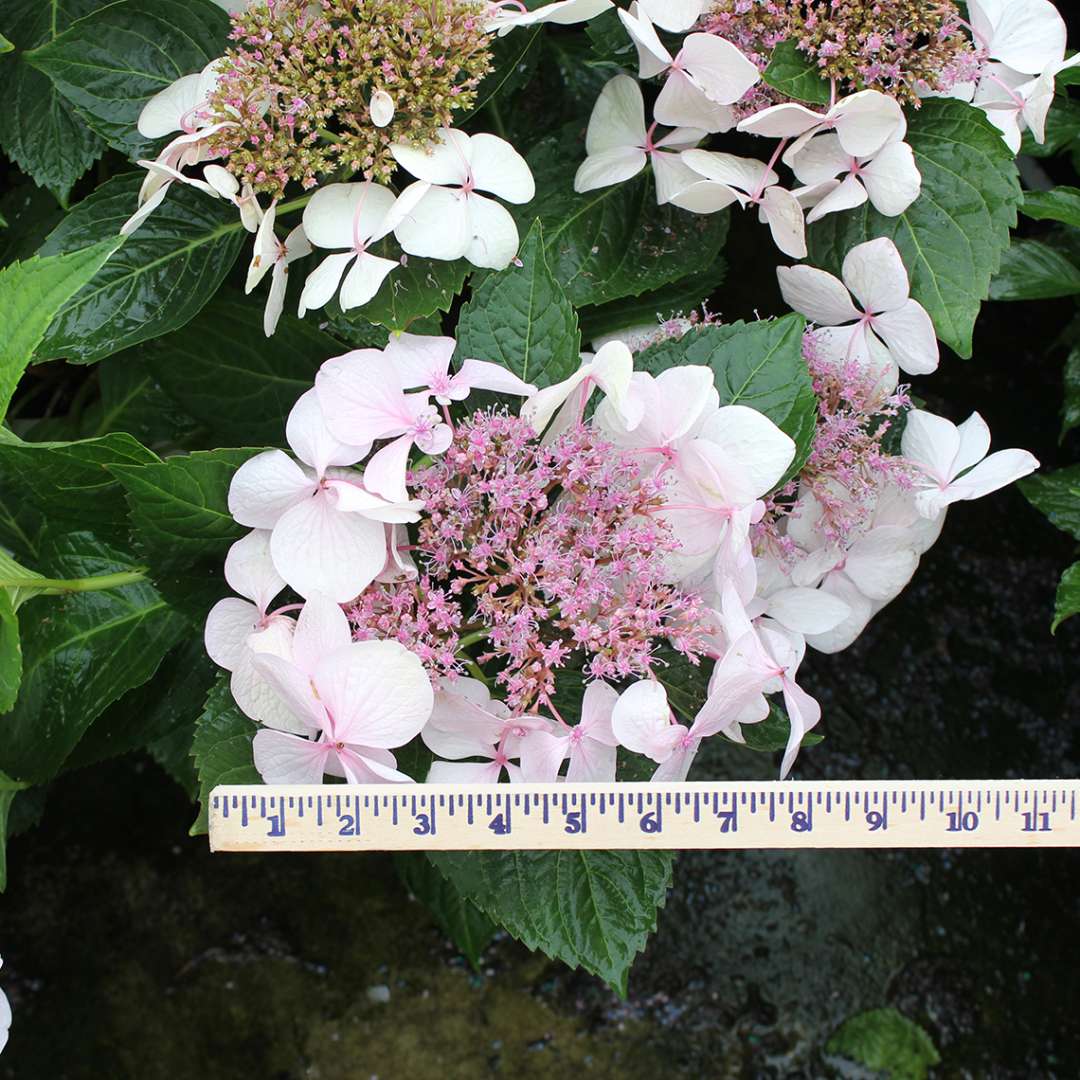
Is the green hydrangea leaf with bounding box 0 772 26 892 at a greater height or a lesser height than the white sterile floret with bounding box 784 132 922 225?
lesser

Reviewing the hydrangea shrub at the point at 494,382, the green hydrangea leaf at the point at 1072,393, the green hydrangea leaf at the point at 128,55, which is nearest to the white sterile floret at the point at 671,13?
the hydrangea shrub at the point at 494,382

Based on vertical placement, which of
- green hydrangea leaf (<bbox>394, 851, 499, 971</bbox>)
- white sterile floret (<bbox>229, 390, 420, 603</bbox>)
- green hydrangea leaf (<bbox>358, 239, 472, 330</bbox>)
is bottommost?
green hydrangea leaf (<bbox>394, 851, 499, 971</bbox>)

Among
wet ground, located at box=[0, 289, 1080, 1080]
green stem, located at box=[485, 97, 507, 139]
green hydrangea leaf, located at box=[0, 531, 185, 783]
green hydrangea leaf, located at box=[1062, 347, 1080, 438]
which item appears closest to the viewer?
green hydrangea leaf, located at box=[0, 531, 185, 783]

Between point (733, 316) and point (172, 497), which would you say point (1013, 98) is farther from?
point (172, 497)

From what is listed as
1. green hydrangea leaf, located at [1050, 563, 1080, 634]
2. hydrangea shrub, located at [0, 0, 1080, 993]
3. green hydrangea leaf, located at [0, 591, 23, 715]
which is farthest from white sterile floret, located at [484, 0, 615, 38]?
green hydrangea leaf, located at [1050, 563, 1080, 634]

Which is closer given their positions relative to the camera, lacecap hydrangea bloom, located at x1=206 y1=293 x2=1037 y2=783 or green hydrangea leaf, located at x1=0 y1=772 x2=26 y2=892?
lacecap hydrangea bloom, located at x1=206 y1=293 x2=1037 y2=783

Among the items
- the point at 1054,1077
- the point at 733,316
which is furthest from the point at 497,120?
the point at 1054,1077

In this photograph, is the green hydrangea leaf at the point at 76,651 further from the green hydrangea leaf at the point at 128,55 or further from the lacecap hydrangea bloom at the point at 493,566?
the green hydrangea leaf at the point at 128,55

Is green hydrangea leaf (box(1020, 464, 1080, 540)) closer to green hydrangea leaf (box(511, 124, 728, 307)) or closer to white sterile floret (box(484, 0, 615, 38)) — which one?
green hydrangea leaf (box(511, 124, 728, 307))

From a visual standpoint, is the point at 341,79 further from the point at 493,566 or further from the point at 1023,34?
the point at 1023,34
